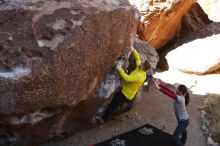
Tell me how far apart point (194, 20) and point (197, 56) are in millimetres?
2413

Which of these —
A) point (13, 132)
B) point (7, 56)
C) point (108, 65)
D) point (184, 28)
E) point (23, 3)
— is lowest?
point (184, 28)

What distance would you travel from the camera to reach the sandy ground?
9.15 m

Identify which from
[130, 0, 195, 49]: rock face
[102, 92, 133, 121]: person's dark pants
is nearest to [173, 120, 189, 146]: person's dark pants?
[102, 92, 133, 121]: person's dark pants

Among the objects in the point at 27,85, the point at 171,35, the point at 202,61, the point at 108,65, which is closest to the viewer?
the point at 27,85

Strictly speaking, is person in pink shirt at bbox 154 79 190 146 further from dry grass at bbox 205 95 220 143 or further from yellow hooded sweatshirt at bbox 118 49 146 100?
dry grass at bbox 205 95 220 143

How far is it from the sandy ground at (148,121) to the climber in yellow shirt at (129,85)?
0.38 meters

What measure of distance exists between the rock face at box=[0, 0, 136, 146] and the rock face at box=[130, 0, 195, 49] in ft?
13.1

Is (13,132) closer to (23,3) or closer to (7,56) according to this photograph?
(7,56)

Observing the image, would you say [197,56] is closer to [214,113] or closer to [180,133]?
[214,113]

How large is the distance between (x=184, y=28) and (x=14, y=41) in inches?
357

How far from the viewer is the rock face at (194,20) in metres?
15.4

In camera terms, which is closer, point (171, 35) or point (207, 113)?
point (207, 113)

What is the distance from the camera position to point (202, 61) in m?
13.4

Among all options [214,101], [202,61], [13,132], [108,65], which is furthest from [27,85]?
[202,61]
